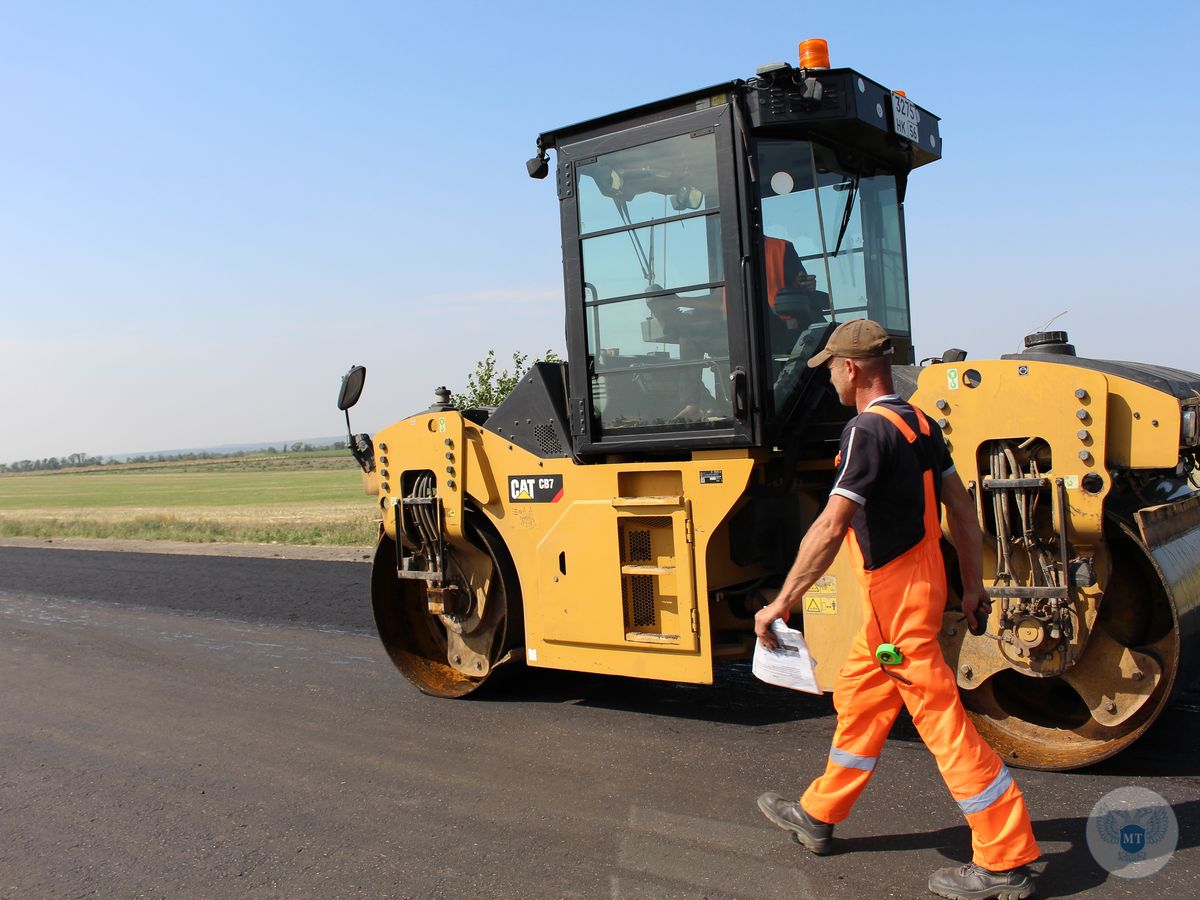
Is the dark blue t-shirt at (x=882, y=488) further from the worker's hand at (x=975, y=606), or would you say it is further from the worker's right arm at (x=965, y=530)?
the worker's hand at (x=975, y=606)

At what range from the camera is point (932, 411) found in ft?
13.5

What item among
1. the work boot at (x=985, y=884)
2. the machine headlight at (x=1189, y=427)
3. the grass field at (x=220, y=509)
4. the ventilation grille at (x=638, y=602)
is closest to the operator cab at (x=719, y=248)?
the ventilation grille at (x=638, y=602)

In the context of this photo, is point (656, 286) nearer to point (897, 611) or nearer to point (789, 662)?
point (789, 662)

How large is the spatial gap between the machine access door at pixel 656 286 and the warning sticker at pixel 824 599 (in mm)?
718

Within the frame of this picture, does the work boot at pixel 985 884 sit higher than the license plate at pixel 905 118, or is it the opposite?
the license plate at pixel 905 118

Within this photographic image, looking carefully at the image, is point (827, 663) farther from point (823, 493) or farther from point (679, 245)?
point (679, 245)

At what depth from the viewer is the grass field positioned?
67.3 feet

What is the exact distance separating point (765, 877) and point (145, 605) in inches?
330

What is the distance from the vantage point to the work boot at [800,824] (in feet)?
11.1

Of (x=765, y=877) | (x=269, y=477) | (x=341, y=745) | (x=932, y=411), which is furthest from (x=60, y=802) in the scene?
(x=269, y=477)

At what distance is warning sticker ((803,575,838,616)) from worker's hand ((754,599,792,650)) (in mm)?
1020

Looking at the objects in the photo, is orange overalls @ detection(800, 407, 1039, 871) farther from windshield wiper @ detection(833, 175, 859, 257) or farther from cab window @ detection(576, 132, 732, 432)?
windshield wiper @ detection(833, 175, 859, 257)

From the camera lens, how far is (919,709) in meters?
3.11

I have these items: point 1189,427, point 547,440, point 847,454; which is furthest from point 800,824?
point 547,440
